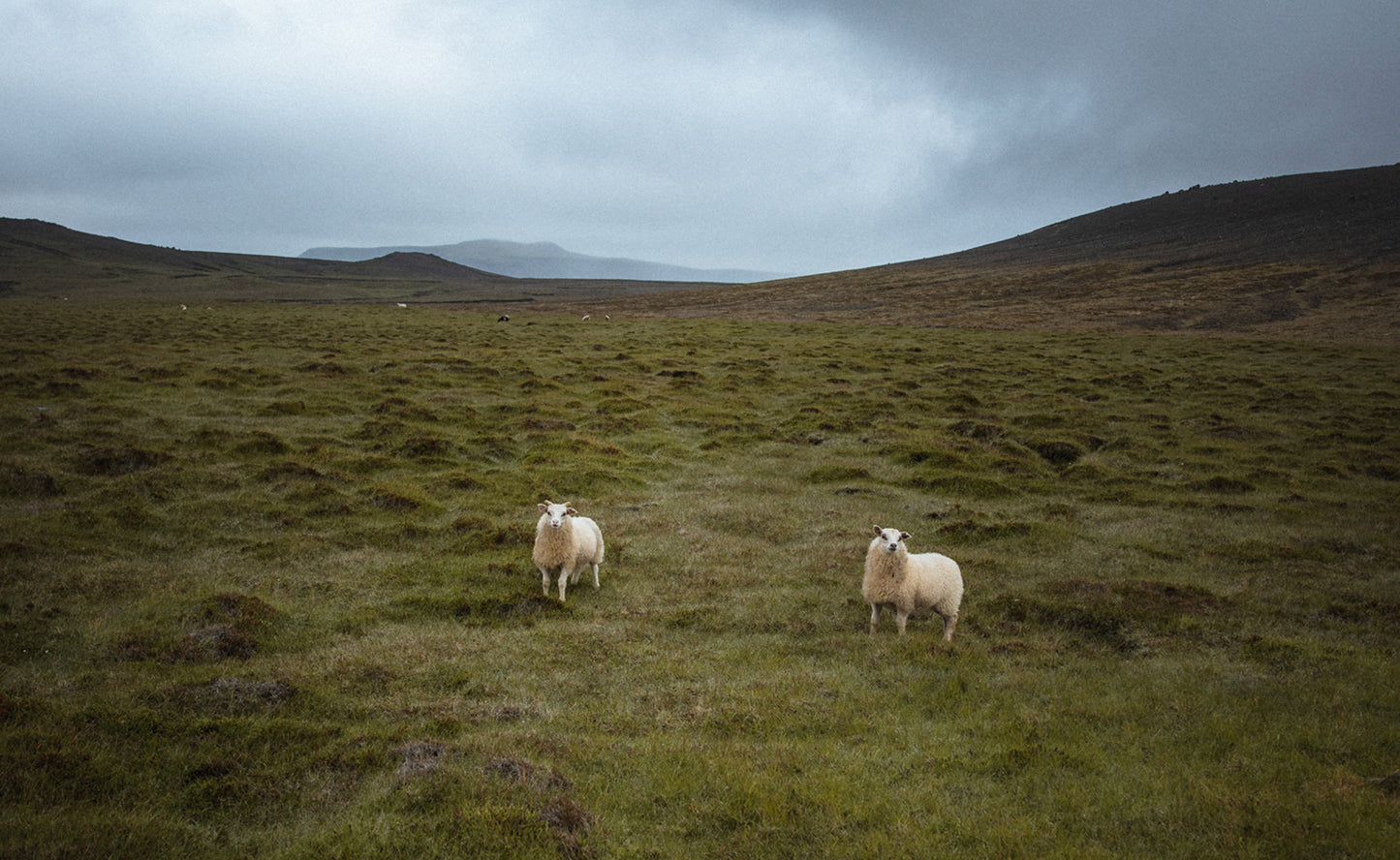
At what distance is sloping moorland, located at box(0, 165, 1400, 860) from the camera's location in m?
6.50

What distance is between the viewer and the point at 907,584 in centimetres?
1116

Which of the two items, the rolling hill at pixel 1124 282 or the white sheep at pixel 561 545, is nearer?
the white sheep at pixel 561 545

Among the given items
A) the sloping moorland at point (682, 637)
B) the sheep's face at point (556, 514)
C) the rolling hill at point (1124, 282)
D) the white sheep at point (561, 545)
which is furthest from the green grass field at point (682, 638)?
the rolling hill at point (1124, 282)

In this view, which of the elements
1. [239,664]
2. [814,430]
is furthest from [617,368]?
[239,664]

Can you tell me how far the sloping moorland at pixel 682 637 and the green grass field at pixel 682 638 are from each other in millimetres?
59

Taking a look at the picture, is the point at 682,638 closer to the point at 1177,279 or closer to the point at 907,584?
the point at 907,584

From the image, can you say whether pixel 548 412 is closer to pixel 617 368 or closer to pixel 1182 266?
pixel 617 368

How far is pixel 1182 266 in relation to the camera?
89.4 metres

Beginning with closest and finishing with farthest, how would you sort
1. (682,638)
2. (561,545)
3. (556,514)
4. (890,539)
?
(890,539), (682,638), (556,514), (561,545)

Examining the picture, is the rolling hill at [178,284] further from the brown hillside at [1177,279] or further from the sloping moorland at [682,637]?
the sloping moorland at [682,637]

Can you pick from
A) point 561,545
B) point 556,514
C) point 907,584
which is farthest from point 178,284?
point 907,584

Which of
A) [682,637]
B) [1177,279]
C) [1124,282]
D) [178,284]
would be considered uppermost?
[1177,279]

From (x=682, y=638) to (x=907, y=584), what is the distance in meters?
3.56

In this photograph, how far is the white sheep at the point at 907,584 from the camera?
11.2 m
